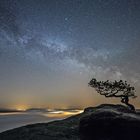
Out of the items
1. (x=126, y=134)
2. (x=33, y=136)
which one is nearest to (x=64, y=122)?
(x=33, y=136)

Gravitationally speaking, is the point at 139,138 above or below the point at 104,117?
below

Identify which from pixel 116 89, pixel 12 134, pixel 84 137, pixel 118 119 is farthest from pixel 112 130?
pixel 116 89

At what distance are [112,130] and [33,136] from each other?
924 cm

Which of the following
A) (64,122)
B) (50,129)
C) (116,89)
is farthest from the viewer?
(116,89)

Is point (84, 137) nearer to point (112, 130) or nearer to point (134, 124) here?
point (112, 130)

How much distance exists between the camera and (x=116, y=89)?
136 ft

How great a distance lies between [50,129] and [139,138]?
1107cm

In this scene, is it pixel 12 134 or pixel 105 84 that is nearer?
pixel 12 134

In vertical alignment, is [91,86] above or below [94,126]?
above

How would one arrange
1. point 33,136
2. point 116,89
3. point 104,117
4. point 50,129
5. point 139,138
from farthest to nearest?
point 116,89
point 50,129
point 33,136
point 104,117
point 139,138

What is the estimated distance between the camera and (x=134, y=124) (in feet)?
62.1

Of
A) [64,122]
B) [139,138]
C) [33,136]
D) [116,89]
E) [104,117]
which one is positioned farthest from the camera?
[116,89]

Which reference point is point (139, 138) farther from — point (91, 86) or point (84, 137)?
point (91, 86)

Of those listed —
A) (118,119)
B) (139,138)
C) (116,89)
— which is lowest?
(139,138)
